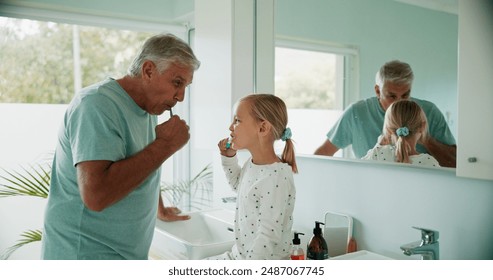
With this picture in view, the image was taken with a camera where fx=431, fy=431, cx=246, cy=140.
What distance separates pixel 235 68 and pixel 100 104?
2.84 feet

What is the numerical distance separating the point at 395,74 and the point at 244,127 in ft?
1.63

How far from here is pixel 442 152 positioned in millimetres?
1217

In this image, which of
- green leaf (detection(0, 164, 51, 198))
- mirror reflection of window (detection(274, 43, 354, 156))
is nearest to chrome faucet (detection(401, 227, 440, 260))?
mirror reflection of window (detection(274, 43, 354, 156))

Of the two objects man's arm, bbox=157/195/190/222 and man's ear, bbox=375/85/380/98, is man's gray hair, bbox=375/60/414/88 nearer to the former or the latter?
man's ear, bbox=375/85/380/98

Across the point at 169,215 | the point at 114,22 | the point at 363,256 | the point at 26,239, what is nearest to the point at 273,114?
the point at 363,256

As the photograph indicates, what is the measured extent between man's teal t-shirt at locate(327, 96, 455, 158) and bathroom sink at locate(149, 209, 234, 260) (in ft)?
1.80

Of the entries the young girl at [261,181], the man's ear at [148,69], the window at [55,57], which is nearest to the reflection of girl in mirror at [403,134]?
the young girl at [261,181]

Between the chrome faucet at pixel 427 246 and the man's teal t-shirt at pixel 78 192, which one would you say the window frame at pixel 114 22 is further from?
the chrome faucet at pixel 427 246

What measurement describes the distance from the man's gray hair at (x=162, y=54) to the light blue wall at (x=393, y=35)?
1.99 ft

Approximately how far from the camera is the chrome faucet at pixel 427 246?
3.80 ft

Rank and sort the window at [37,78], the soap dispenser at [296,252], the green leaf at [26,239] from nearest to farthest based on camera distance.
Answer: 1. the soap dispenser at [296,252]
2. the green leaf at [26,239]
3. the window at [37,78]
